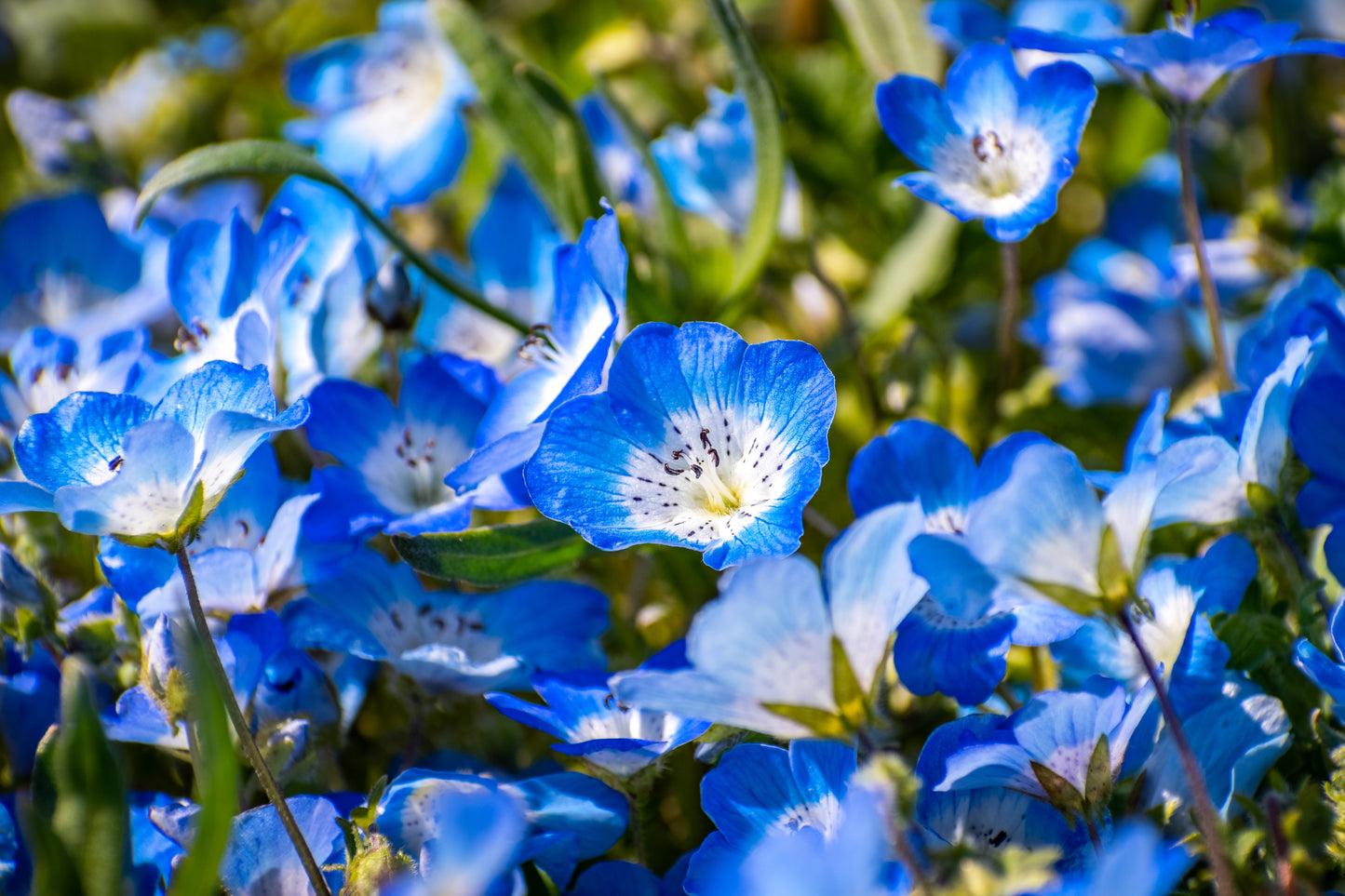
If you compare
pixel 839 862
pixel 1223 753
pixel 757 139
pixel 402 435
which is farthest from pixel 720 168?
pixel 839 862

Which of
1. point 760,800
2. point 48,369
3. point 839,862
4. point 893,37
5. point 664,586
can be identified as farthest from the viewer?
point 893,37

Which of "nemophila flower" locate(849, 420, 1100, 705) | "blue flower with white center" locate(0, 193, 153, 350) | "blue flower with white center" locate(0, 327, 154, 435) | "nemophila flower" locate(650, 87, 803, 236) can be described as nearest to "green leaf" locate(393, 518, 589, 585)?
"nemophila flower" locate(849, 420, 1100, 705)

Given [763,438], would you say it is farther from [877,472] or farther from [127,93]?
[127,93]

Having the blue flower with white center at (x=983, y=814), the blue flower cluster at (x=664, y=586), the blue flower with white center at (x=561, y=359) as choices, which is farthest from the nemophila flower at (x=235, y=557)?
the blue flower with white center at (x=983, y=814)

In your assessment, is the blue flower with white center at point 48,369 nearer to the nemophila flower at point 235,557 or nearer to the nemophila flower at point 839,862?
the nemophila flower at point 235,557

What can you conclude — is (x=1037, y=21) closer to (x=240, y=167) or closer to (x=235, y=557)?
(x=240, y=167)
